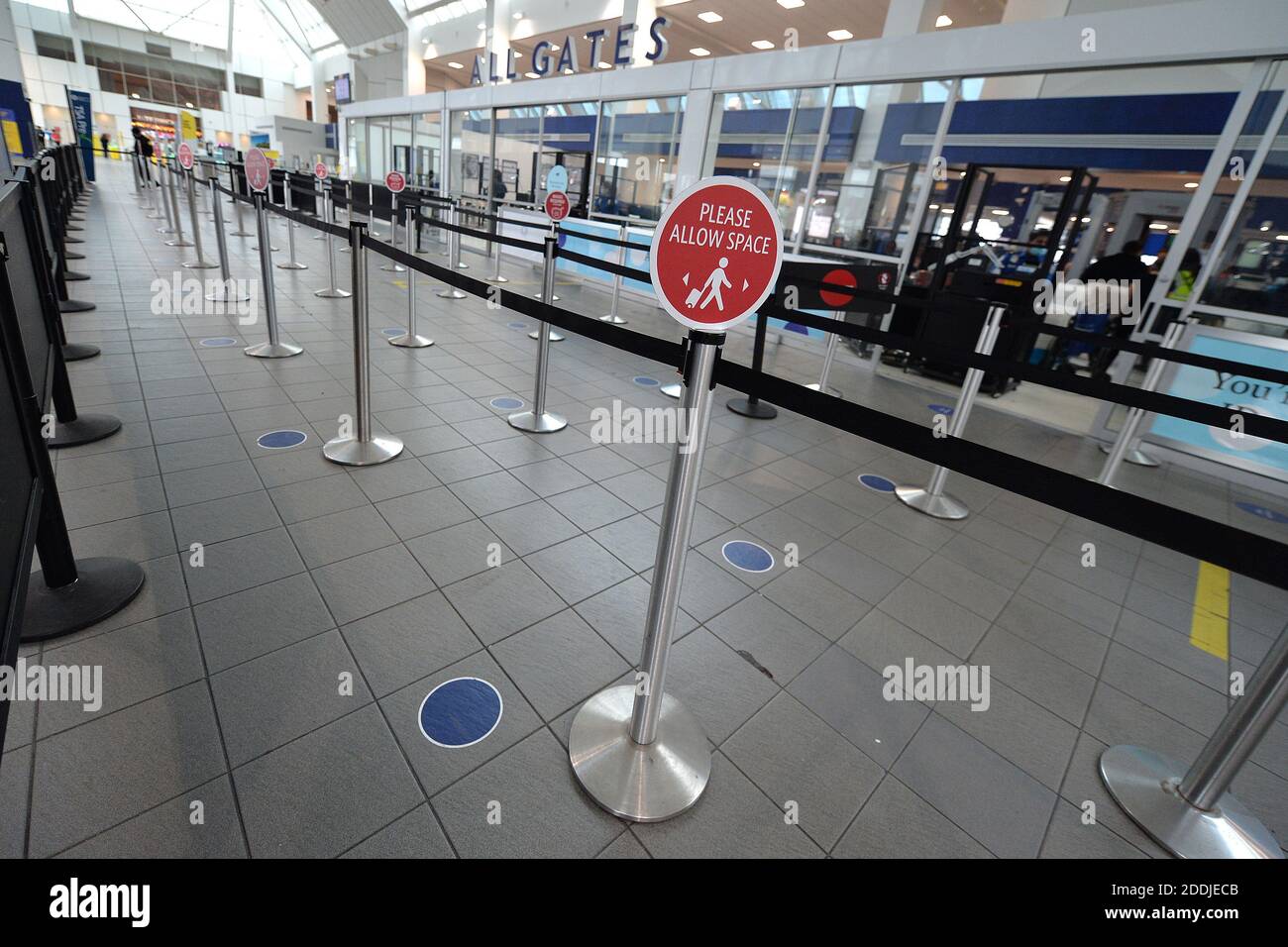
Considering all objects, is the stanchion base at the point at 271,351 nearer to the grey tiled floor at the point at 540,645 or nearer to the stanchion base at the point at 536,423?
the grey tiled floor at the point at 540,645

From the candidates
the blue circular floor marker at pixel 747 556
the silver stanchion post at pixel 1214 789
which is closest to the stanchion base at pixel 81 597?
the blue circular floor marker at pixel 747 556

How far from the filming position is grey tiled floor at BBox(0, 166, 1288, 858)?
1.54 m

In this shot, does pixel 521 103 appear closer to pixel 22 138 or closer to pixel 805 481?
pixel 22 138

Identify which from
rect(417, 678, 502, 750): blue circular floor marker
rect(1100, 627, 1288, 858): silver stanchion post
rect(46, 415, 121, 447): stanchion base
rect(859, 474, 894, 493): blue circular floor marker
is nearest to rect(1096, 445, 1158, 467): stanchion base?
rect(859, 474, 894, 493): blue circular floor marker

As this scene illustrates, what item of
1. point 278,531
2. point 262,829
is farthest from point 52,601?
point 262,829

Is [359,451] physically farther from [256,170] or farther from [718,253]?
[256,170]

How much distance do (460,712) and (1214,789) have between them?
7.37 ft

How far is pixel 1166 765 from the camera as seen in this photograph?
1938mm

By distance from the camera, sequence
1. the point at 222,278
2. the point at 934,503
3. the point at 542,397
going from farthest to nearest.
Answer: the point at 222,278 < the point at 542,397 < the point at 934,503

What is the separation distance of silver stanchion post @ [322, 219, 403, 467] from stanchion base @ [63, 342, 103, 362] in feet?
7.66

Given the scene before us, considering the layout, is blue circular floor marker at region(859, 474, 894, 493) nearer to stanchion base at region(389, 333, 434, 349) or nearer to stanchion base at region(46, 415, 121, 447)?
stanchion base at region(389, 333, 434, 349)

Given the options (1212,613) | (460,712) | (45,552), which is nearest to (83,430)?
(45,552)

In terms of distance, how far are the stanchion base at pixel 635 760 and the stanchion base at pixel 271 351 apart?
13.9ft

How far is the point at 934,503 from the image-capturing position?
3.61 metres
